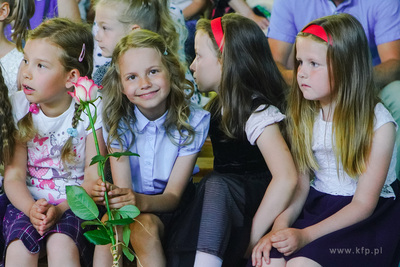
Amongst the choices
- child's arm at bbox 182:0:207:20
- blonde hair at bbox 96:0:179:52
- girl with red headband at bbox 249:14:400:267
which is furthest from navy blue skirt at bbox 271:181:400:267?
child's arm at bbox 182:0:207:20

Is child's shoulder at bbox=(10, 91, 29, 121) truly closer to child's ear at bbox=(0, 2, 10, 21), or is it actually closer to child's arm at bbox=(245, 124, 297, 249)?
child's ear at bbox=(0, 2, 10, 21)

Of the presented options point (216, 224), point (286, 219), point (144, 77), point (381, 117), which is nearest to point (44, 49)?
point (144, 77)

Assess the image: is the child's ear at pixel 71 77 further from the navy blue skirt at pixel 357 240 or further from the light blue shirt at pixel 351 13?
the light blue shirt at pixel 351 13

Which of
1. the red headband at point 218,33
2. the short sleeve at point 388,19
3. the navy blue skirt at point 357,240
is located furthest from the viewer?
the short sleeve at point 388,19

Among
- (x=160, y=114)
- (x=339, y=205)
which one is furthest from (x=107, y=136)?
(x=339, y=205)

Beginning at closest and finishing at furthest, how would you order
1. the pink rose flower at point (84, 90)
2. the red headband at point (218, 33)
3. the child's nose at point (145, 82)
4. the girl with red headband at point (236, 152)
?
the pink rose flower at point (84, 90) < the girl with red headband at point (236, 152) < the child's nose at point (145, 82) < the red headband at point (218, 33)

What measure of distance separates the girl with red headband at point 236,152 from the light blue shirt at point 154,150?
0.11 metres

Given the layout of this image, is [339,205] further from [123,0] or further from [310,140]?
[123,0]

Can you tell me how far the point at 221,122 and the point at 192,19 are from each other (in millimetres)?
1257

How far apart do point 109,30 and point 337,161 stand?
3.53ft

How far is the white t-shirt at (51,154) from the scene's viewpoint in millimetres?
1936

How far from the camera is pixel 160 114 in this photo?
1.97 m

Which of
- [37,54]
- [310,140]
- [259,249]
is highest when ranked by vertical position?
[37,54]

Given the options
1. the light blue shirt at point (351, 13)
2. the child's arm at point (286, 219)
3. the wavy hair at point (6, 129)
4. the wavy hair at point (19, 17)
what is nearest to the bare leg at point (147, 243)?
the child's arm at point (286, 219)
